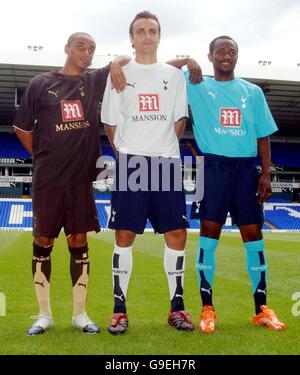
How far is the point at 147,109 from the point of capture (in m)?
3.74

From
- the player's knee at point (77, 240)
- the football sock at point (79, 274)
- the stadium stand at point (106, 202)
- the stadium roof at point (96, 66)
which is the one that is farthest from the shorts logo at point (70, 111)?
the stadium stand at point (106, 202)

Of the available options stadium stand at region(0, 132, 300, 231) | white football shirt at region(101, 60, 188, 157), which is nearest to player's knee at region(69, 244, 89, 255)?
white football shirt at region(101, 60, 188, 157)

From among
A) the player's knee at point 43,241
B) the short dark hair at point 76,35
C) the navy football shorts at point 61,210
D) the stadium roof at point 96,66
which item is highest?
the stadium roof at point 96,66

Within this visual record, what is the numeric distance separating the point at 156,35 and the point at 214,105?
2.22ft

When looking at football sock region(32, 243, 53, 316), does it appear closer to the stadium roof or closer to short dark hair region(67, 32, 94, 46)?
short dark hair region(67, 32, 94, 46)

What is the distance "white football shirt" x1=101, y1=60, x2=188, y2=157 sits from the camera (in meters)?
3.74

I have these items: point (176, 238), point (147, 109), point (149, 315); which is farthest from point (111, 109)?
point (149, 315)

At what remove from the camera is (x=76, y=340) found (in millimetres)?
3410

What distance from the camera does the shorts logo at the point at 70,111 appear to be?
3.76 metres

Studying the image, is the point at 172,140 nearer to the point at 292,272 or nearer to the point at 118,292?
the point at 118,292

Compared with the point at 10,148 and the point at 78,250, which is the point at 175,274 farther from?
the point at 10,148

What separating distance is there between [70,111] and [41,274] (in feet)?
4.04

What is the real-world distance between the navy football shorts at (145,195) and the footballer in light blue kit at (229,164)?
10.6 inches

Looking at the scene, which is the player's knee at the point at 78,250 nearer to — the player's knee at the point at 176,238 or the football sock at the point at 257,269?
the player's knee at the point at 176,238
